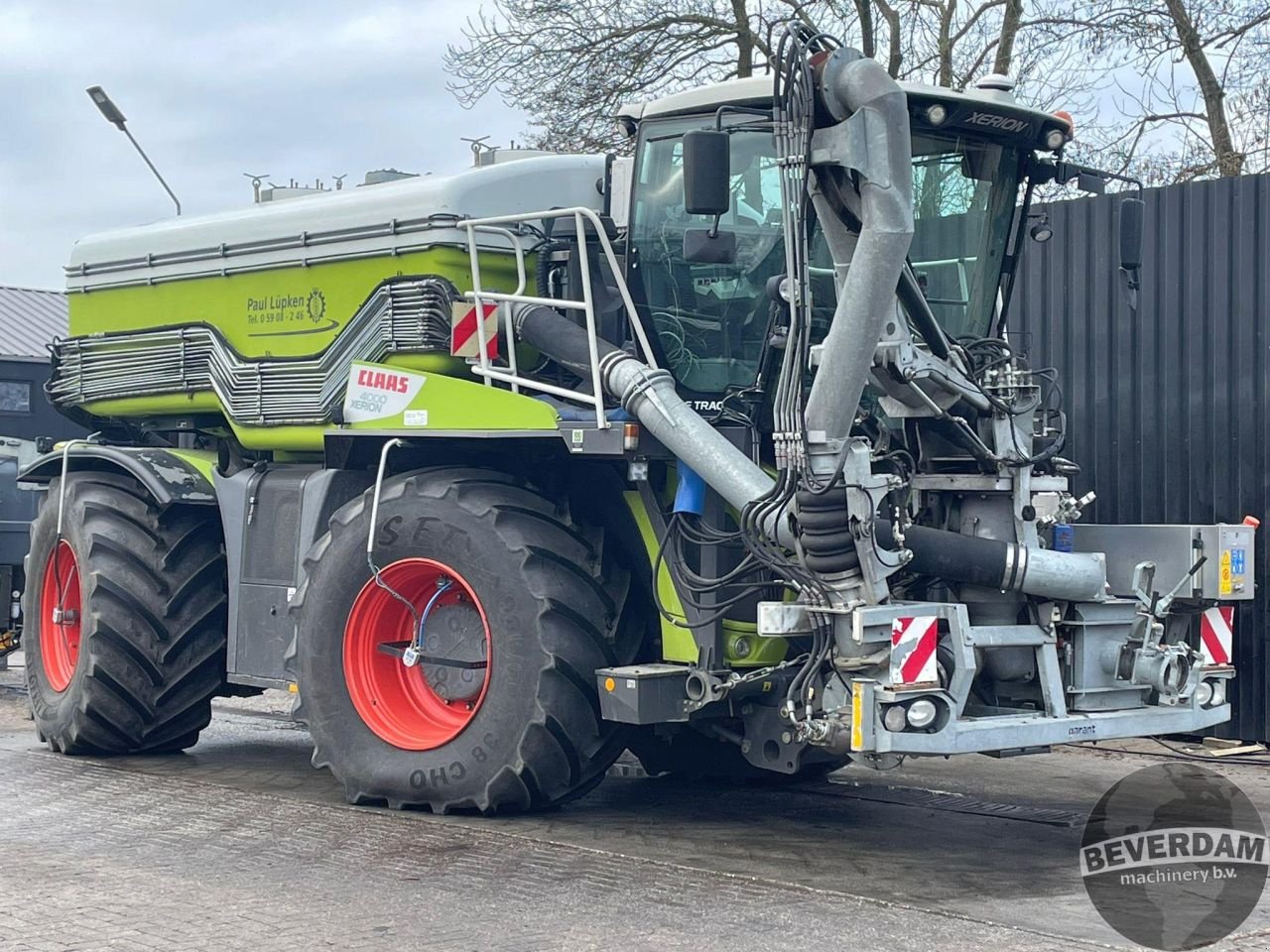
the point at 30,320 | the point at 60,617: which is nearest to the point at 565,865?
the point at 60,617

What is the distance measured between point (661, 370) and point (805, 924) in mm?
2730

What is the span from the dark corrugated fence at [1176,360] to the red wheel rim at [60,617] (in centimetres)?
590

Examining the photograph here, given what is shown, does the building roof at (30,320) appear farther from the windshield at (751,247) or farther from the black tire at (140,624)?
the windshield at (751,247)

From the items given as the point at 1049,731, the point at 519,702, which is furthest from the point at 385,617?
the point at 1049,731

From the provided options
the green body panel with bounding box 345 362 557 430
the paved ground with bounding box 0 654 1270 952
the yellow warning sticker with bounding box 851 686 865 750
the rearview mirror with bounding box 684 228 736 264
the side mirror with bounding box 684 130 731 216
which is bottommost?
the paved ground with bounding box 0 654 1270 952

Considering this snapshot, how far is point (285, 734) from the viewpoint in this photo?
11773mm

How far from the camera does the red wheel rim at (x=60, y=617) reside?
1081 centimetres

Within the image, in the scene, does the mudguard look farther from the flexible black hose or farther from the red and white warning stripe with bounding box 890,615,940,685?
the red and white warning stripe with bounding box 890,615,940,685

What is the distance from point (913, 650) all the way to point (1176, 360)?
426 centimetres

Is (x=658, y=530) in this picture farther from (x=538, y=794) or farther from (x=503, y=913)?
(x=503, y=913)

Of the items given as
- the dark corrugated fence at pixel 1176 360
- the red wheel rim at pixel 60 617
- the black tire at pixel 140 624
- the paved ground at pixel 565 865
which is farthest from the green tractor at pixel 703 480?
the dark corrugated fence at pixel 1176 360

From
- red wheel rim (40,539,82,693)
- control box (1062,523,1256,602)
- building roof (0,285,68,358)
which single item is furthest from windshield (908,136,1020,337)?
building roof (0,285,68,358)

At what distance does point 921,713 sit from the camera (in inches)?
271

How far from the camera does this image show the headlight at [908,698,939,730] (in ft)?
22.5
